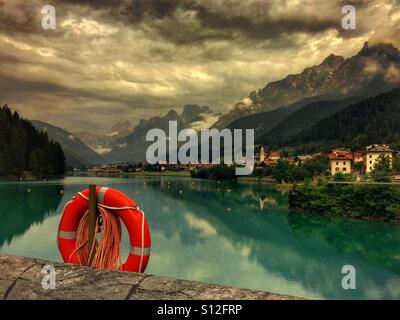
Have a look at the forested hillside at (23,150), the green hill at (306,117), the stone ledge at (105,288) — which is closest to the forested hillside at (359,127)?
the green hill at (306,117)

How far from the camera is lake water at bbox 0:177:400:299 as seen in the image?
14112mm

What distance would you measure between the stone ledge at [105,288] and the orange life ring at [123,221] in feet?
5.32

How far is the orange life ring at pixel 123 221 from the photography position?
15.1 feet

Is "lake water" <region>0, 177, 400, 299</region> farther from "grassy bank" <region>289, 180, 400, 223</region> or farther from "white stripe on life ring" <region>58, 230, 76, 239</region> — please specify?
"white stripe on life ring" <region>58, 230, 76, 239</region>

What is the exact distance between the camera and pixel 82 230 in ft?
16.3

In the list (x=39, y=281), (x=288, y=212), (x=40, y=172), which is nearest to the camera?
(x=39, y=281)

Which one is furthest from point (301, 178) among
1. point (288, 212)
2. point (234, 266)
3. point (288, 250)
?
point (234, 266)

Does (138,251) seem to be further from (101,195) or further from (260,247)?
(260,247)

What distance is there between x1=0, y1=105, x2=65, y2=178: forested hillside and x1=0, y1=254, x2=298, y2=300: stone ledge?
7159 centimetres

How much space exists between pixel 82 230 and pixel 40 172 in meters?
74.0

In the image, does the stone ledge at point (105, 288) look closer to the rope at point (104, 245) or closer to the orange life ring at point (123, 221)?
the orange life ring at point (123, 221)

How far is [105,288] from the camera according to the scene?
2.68 metres
